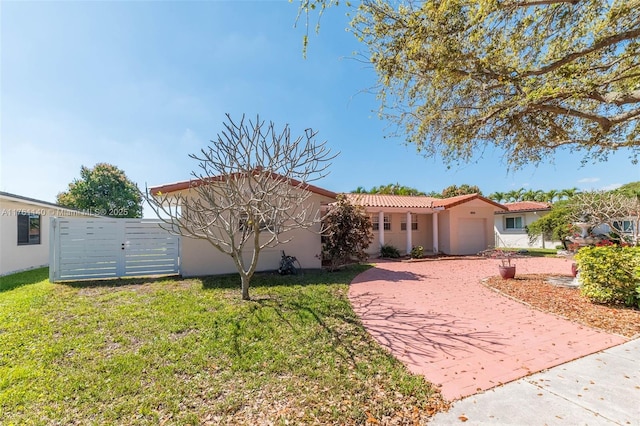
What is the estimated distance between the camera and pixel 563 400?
3.34m

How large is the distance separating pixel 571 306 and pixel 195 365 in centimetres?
901

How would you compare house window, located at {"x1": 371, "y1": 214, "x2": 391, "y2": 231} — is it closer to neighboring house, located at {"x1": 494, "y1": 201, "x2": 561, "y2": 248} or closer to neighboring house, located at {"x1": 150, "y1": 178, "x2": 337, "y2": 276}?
neighboring house, located at {"x1": 150, "y1": 178, "x2": 337, "y2": 276}

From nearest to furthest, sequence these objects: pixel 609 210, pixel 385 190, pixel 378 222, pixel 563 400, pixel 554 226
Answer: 1. pixel 563 400
2. pixel 609 210
3. pixel 378 222
4. pixel 554 226
5. pixel 385 190

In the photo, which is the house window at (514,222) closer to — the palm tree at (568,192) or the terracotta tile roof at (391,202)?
the palm tree at (568,192)

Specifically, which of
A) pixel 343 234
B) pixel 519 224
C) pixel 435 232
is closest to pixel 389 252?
pixel 435 232

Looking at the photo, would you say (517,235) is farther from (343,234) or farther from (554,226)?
(343,234)

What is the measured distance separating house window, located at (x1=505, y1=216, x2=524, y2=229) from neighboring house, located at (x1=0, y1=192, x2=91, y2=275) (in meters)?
36.0

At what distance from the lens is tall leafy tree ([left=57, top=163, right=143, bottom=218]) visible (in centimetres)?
2581

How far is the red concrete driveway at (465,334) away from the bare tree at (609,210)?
35.1ft

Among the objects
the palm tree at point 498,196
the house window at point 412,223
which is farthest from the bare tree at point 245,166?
the palm tree at point 498,196

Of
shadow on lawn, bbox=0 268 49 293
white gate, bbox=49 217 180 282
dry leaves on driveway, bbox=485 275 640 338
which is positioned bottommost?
dry leaves on driveway, bbox=485 275 640 338

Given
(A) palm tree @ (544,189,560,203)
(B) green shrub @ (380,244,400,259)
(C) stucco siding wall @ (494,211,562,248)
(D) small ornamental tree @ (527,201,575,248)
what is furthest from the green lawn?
(A) palm tree @ (544,189,560,203)

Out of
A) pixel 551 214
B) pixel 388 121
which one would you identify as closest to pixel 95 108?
pixel 388 121

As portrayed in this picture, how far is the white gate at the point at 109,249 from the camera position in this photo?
9328 millimetres
